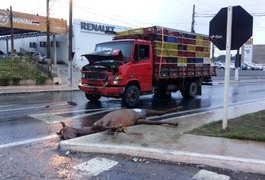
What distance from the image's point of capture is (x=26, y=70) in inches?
963

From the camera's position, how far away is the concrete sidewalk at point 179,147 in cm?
567

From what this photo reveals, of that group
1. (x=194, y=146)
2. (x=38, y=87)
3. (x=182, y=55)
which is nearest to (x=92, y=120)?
(x=194, y=146)

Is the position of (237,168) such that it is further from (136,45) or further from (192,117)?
(136,45)

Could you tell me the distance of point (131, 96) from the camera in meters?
13.6

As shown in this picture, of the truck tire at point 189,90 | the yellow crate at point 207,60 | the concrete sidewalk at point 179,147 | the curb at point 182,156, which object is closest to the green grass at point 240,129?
the concrete sidewalk at point 179,147

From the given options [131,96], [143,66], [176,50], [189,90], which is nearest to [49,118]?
[131,96]

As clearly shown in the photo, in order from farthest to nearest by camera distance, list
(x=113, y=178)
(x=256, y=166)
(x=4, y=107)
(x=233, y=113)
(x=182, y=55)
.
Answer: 1. (x=182, y=55)
2. (x=4, y=107)
3. (x=233, y=113)
4. (x=256, y=166)
5. (x=113, y=178)

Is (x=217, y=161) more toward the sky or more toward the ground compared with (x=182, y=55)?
more toward the ground

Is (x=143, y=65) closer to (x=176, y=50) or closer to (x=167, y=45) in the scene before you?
(x=167, y=45)

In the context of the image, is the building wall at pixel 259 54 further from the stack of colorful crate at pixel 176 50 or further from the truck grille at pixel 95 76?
the truck grille at pixel 95 76

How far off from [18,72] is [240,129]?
62.6 ft

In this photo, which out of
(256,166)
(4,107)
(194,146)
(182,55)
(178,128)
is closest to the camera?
(256,166)

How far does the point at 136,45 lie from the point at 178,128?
Answer: 5.83m

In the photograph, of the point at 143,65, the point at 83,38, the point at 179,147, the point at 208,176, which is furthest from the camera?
the point at 83,38
